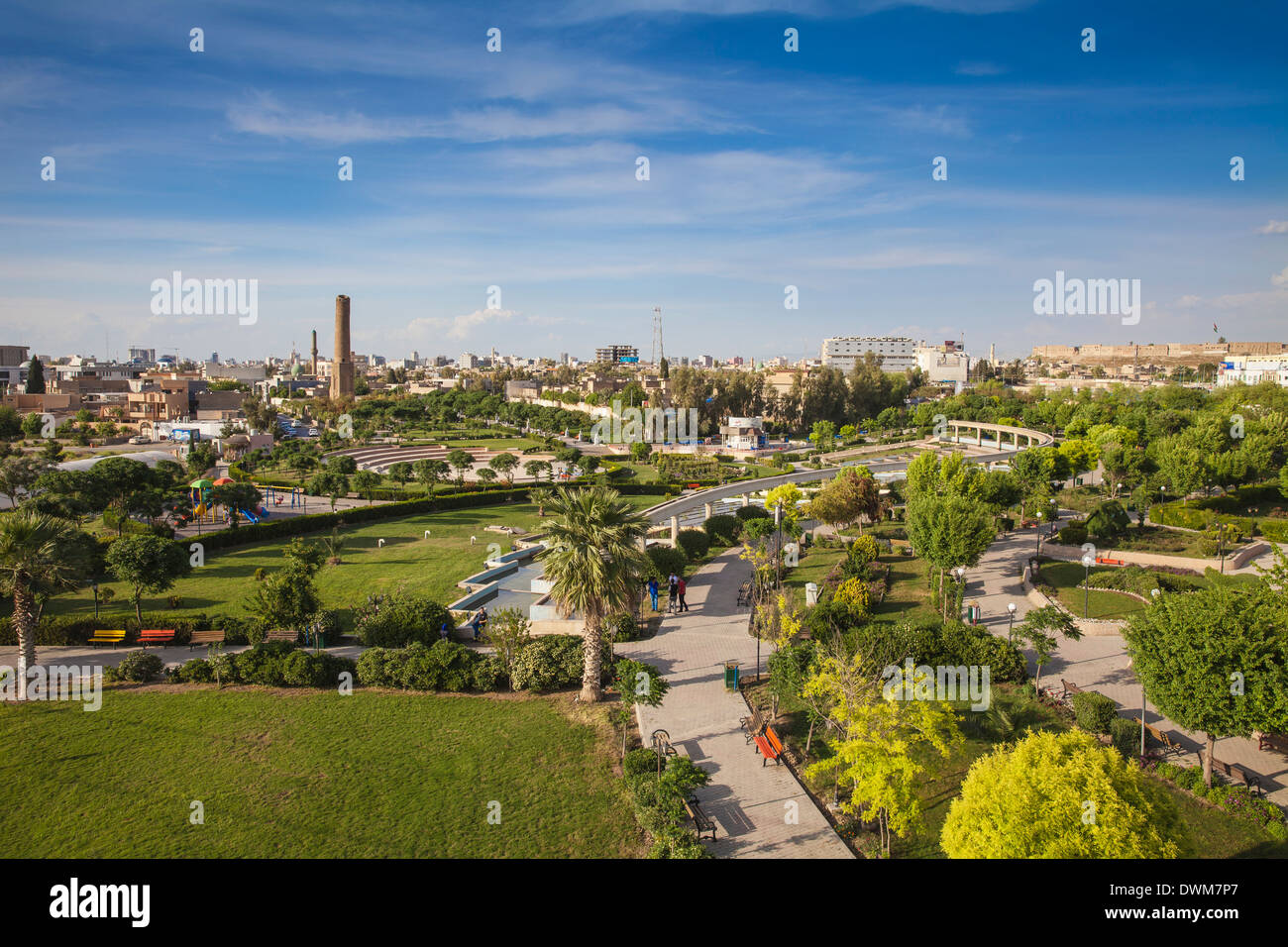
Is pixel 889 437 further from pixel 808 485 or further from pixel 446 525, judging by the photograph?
pixel 446 525

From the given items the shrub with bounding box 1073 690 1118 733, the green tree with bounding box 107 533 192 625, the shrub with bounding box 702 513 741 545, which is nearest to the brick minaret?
the shrub with bounding box 702 513 741 545

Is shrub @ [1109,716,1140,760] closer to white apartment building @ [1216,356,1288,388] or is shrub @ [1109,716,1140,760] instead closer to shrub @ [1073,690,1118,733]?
shrub @ [1073,690,1118,733]

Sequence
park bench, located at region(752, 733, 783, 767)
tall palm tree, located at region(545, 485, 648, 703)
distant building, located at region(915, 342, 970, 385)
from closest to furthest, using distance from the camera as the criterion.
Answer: park bench, located at region(752, 733, 783, 767), tall palm tree, located at region(545, 485, 648, 703), distant building, located at region(915, 342, 970, 385)

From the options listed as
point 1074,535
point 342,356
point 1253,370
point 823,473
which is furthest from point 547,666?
point 1253,370

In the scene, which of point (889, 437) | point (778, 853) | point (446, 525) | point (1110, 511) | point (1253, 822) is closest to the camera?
point (778, 853)
